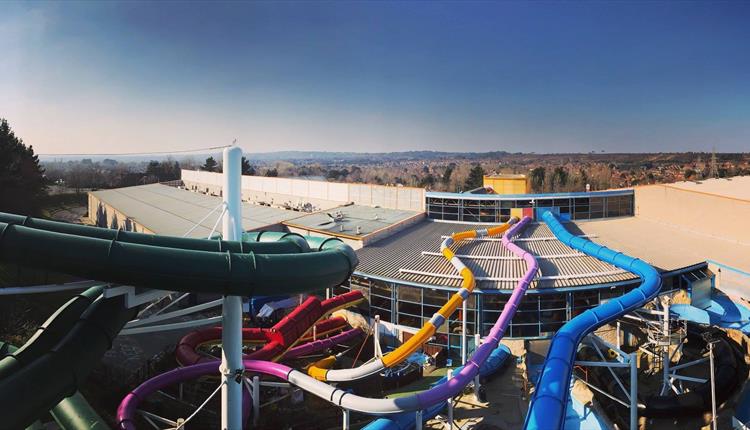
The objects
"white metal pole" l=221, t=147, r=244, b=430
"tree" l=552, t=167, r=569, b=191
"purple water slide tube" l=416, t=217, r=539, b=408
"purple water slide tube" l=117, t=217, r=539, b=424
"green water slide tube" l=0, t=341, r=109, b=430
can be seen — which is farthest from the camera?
"tree" l=552, t=167, r=569, b=191

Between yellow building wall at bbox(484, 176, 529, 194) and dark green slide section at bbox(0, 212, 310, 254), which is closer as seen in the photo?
dark green slide section at bbox(0, 212, 310, 254)

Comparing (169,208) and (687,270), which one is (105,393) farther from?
(169,208)

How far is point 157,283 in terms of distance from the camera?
8.20 metres

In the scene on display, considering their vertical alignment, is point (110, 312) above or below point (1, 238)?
below

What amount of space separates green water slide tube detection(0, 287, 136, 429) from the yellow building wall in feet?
96.2

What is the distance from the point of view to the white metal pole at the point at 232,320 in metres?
11.0

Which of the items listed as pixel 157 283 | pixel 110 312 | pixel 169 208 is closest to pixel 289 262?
pixel 157 283

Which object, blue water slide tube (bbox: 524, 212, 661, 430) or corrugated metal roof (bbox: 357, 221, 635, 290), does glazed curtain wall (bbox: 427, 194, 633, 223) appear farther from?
blue water slide tube (bbox: 524, 212, 661, 430)

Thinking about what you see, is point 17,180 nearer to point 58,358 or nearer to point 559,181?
point 58,358

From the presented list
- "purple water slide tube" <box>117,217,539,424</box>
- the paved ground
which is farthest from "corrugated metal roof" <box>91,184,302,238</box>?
the paved ground

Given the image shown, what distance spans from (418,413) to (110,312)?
8.41 m

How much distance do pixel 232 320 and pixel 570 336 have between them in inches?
401

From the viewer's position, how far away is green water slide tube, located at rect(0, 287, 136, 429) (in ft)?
26.6

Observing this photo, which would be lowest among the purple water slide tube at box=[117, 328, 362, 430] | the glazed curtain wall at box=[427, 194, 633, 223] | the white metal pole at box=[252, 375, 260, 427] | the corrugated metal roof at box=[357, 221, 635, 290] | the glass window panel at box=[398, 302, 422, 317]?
the white metal pole at box=[252, 375, 260, 427]
